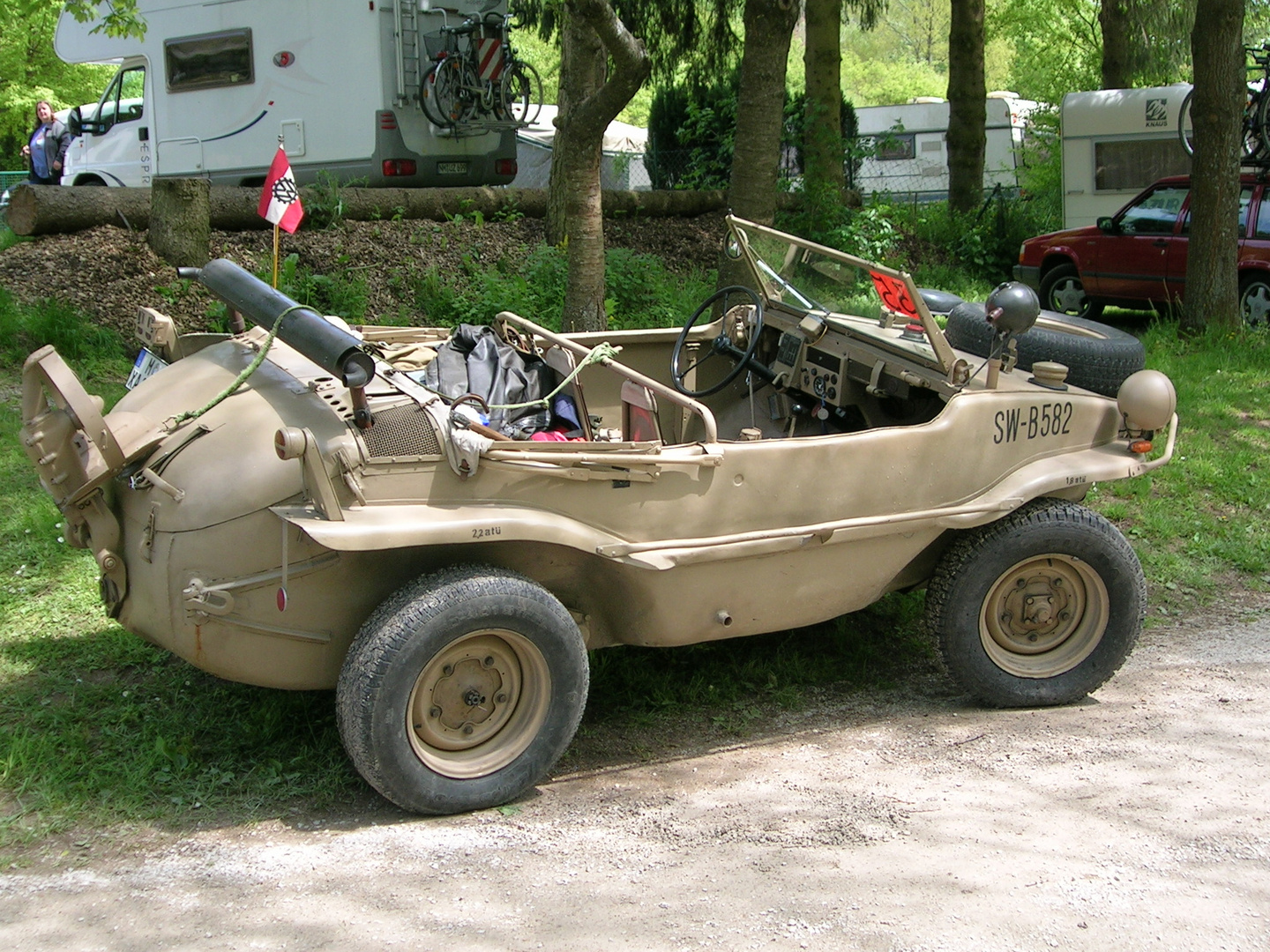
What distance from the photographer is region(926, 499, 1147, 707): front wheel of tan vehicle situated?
4.60 meters

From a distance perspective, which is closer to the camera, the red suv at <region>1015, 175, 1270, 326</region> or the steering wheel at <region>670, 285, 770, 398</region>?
the steering wheel at <region>670, 285, 770, 398</region>

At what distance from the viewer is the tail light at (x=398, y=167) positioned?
12477 mm

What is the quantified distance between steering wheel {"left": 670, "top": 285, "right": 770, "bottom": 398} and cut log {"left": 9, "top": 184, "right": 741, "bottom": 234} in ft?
19.8

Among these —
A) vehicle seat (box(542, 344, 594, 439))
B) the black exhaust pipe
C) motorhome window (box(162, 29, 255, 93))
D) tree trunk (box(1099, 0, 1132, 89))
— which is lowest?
vehicle seat (box(542, 344, 594, 439))

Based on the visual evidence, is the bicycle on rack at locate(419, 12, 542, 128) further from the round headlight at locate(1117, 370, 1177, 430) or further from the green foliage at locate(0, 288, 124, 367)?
the round headlight at locate(1117, 370, 1177, 430)

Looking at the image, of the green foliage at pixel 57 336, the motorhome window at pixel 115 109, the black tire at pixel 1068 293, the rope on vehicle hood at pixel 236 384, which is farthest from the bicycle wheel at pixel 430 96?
the rope on vehicle hood at pixel 236 384

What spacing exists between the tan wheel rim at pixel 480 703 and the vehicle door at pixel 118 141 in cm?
1162

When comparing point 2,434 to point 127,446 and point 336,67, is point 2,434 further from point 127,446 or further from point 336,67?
point 336,67

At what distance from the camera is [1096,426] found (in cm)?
480

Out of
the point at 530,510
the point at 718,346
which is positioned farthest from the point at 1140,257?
the point at 530,510

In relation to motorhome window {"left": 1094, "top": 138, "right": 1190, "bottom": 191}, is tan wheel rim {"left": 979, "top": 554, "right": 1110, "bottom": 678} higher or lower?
lower

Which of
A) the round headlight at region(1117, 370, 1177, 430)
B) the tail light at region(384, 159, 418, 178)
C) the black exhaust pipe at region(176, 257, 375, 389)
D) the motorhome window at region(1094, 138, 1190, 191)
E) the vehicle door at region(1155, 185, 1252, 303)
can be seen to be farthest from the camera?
the motorhome window at region(1094, 138, 1190, 191)

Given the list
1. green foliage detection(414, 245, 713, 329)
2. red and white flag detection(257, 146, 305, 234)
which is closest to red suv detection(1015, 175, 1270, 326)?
green foliage detection(414, 245, 713, 329)

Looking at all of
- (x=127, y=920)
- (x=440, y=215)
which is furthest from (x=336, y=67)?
(x=127, y=920)
